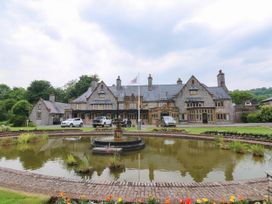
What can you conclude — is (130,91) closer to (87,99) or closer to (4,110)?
(87,99)

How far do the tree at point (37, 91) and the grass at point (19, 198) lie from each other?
73.2 metres

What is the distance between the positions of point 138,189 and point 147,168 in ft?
12.0

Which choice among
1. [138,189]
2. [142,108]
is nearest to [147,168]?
[138,189]

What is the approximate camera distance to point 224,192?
6.47m

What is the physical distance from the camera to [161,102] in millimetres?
48562

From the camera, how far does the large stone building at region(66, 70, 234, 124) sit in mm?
45438

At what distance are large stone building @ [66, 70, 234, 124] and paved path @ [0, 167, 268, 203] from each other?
3544 cm

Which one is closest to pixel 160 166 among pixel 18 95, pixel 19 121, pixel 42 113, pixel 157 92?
pixel 19 121

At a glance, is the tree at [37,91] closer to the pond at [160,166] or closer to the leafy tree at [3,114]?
the leafy tree at [3,114]

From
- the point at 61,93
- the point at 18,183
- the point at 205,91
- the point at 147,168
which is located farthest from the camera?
the point at 61,93

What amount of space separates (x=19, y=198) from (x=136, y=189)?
3.55m

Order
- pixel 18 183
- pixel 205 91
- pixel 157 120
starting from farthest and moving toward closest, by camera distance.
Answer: pixel 205 91
pixel 157 120
pixel 18 183

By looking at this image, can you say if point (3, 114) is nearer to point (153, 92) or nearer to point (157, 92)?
point (153, 92)

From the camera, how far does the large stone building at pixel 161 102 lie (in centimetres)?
4544
